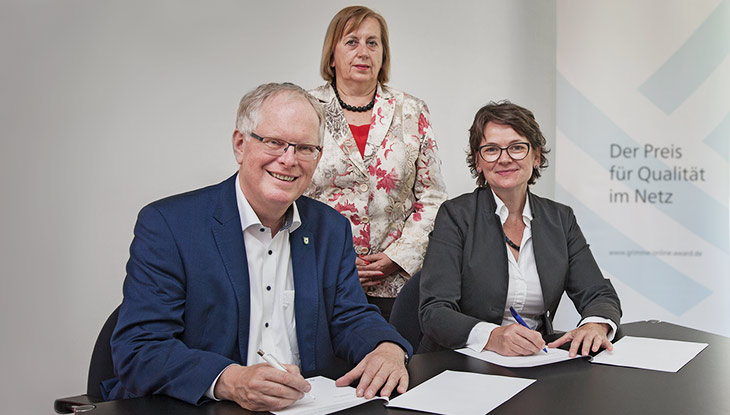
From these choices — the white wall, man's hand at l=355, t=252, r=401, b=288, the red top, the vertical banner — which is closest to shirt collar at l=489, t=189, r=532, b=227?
man's hand at l=355, t=252, r=401, b=288

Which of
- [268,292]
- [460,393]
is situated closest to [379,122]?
[268,292]

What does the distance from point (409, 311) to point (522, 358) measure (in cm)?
69

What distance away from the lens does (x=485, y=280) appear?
2518 mm

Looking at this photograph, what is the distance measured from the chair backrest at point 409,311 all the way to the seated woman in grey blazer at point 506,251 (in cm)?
10

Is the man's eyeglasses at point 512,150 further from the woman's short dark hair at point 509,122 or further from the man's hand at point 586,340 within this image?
the man's hand at point 586,340

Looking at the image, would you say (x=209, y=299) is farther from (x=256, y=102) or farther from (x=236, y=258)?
(x=256, y=102)

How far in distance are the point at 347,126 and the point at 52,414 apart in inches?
78.7

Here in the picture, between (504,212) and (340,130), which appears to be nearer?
(504,212)

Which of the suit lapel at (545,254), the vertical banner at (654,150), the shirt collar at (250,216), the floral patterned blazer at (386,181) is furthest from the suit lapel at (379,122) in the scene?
the vertical banner at (654,150)

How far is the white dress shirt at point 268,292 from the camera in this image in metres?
1.93

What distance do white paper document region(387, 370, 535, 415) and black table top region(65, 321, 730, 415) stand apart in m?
0.03

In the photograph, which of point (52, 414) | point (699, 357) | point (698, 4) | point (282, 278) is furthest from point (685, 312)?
point (52, 414)

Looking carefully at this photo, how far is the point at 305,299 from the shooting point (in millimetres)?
1978

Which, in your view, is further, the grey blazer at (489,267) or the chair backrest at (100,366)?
the grey blazer at (489,267)
